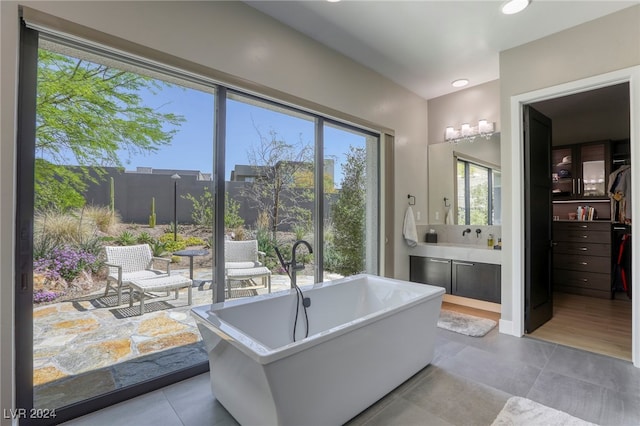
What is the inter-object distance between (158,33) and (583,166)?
6047 mm

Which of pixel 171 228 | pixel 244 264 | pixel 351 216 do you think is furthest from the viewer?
pixel 351 216

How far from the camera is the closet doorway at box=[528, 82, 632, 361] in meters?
4.33

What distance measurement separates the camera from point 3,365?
1.65 m

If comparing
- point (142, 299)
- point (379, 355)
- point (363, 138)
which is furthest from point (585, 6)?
point (142, 299)

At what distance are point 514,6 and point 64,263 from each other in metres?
3.98

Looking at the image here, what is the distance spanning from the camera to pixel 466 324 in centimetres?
356

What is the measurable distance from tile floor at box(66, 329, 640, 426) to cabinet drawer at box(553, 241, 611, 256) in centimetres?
254

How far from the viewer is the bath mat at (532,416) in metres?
1.86

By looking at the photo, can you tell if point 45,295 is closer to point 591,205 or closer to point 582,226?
point 582,226

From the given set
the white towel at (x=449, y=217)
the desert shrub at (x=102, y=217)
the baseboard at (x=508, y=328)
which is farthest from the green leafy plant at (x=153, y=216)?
the white towel at (x=449, y=217)

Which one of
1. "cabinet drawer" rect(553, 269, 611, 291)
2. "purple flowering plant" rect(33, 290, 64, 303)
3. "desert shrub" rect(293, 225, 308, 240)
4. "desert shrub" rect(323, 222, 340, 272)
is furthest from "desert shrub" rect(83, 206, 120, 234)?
"cabinet drawer" rect(553, 269, 611, 291)

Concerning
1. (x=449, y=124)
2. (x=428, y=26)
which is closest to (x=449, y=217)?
(x=449, y=124)

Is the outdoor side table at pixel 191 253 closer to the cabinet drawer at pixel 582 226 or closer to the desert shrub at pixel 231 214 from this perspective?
the desert shrub at pixel 231 214

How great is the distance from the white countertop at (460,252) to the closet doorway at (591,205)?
100cm
